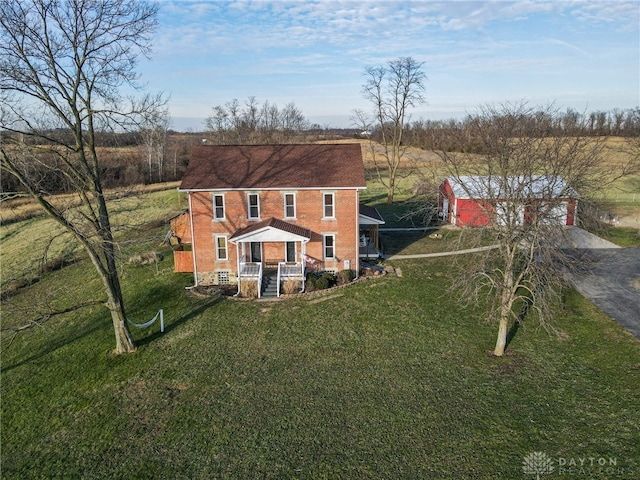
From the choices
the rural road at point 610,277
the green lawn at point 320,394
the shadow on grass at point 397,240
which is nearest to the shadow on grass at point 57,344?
the green lawn at point 320,394

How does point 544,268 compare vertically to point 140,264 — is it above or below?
above

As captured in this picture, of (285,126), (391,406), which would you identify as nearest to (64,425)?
(391,406)

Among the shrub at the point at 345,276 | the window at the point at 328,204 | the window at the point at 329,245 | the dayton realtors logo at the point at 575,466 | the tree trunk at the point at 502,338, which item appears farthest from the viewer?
the window at the point at 329,245

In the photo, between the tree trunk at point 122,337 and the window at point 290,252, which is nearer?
the tree trunk at point 122,337

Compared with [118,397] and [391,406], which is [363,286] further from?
[118,397]

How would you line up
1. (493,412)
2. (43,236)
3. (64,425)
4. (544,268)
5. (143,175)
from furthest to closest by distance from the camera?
(143,175)
(43,236)
(544,268)
(64,425)
(493,412)

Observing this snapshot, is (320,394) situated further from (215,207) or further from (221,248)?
(215,207)

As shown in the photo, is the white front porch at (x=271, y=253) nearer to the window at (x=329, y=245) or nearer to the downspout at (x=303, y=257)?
the downspout at (x=303, y=257)
